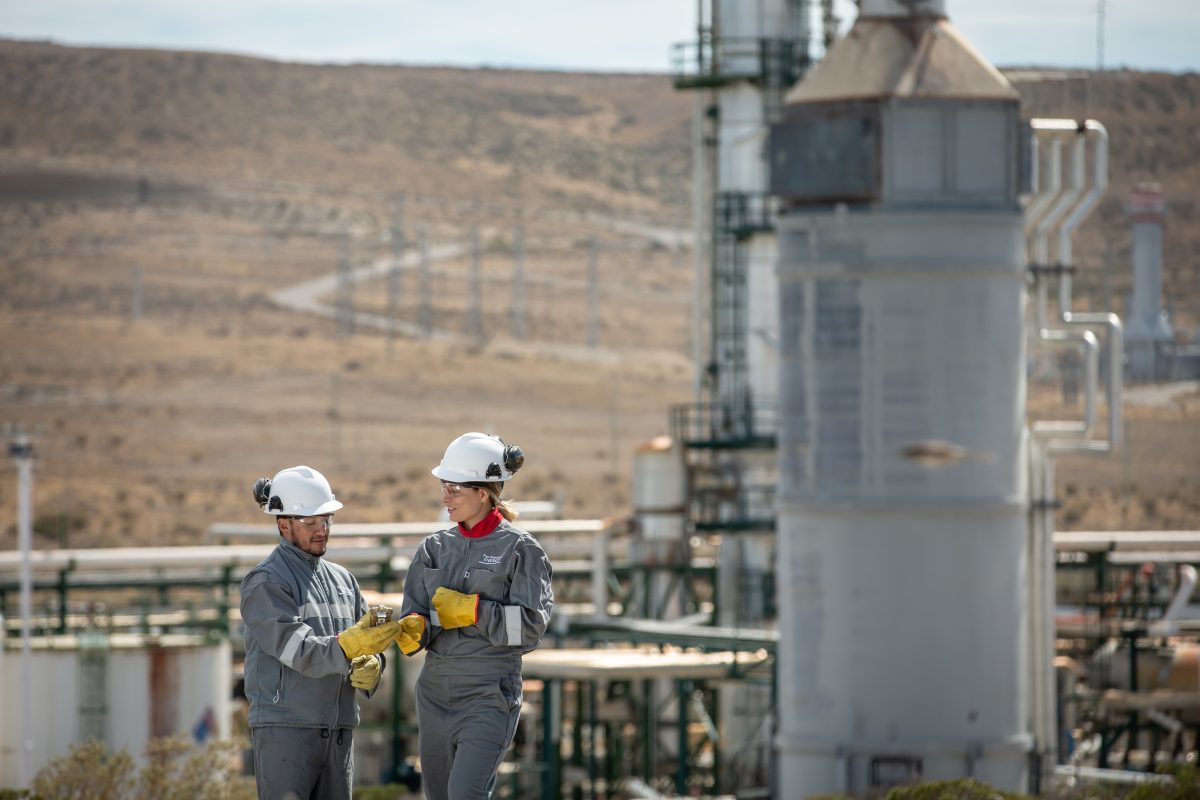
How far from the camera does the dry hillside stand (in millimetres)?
76188

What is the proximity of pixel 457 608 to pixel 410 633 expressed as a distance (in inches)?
9.6

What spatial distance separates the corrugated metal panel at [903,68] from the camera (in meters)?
26.8

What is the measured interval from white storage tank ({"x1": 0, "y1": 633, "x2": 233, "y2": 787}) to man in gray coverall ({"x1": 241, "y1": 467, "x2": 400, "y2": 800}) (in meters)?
20.5

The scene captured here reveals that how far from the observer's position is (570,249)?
122 m

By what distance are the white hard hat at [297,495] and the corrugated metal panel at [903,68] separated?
55.0ft

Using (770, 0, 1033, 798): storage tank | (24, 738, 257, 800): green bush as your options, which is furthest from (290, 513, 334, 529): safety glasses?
(770, 0, 1033, 798): storage tank

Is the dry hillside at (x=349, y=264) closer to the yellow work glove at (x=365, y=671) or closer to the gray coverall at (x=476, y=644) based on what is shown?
the gray coverall at (x=476, y=644)

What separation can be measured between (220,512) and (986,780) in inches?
1786

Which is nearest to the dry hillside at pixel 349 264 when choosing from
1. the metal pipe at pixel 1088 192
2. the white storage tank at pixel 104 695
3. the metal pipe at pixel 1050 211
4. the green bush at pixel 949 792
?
the white storage tank at pixel 104 695

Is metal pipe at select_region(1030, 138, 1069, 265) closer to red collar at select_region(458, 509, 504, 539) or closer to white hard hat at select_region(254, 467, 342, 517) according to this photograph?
red collar at select_region(458, 509, 504, 539)

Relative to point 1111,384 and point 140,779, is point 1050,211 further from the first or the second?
point 140,779

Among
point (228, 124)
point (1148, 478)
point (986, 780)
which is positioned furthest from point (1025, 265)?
point (228, 124)

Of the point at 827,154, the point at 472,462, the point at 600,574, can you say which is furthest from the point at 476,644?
the point at 600,574

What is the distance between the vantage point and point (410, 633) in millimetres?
10711
